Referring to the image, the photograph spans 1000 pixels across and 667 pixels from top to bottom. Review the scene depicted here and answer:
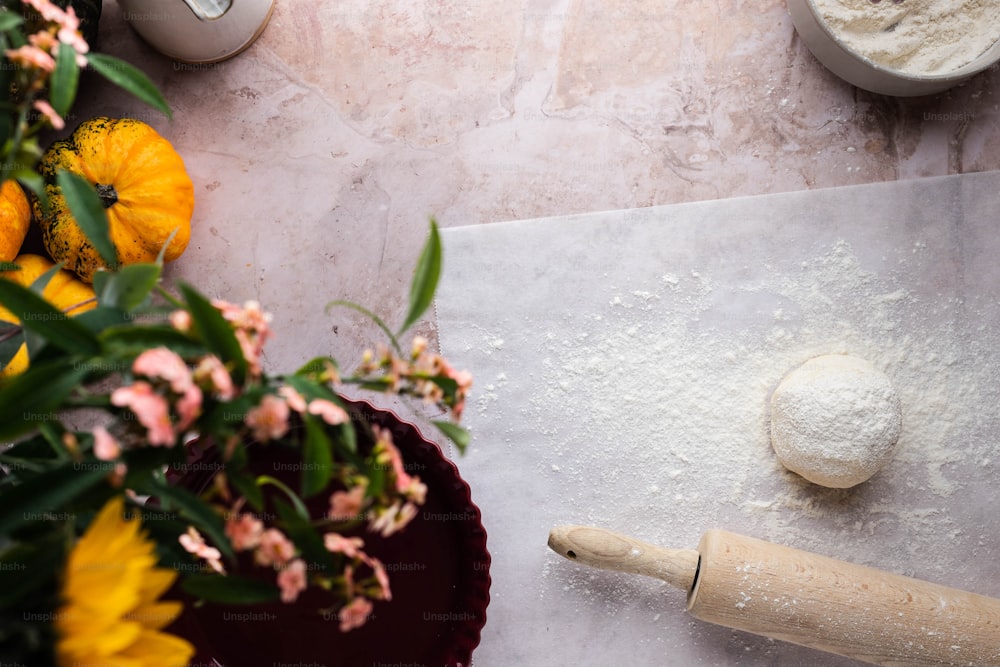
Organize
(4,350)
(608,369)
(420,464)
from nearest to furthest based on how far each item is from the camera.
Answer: (4,350)
(420,464)
(608,369)

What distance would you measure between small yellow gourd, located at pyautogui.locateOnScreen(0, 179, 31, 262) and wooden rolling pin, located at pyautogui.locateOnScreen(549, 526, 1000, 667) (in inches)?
31.9

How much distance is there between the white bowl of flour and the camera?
3.78 feet

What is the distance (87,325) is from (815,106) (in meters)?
1.05

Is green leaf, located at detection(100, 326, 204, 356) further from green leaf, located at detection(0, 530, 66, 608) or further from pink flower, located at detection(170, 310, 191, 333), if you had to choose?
green leaf, located at detection(0, 530, 66, 608)

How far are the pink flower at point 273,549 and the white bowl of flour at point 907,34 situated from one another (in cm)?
101

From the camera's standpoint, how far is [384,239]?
3.98 feet

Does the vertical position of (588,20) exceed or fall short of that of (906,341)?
it exceeds it

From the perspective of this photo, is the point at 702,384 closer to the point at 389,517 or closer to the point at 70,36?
the point at 389,517

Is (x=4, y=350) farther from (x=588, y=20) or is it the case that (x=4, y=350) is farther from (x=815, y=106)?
(x=815, y=106)

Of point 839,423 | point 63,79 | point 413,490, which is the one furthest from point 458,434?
point 839,423

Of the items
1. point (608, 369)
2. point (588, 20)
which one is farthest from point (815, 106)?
point (608, 369)

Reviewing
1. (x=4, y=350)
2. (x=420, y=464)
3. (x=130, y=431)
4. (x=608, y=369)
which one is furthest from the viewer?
(x=608, y=369)

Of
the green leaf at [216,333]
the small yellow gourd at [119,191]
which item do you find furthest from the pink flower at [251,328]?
the small yellow gourd at [119,191]

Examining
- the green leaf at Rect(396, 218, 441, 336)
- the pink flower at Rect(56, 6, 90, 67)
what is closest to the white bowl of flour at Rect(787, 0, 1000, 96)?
the green leaf at Rect(396, 218, 441, 336)
